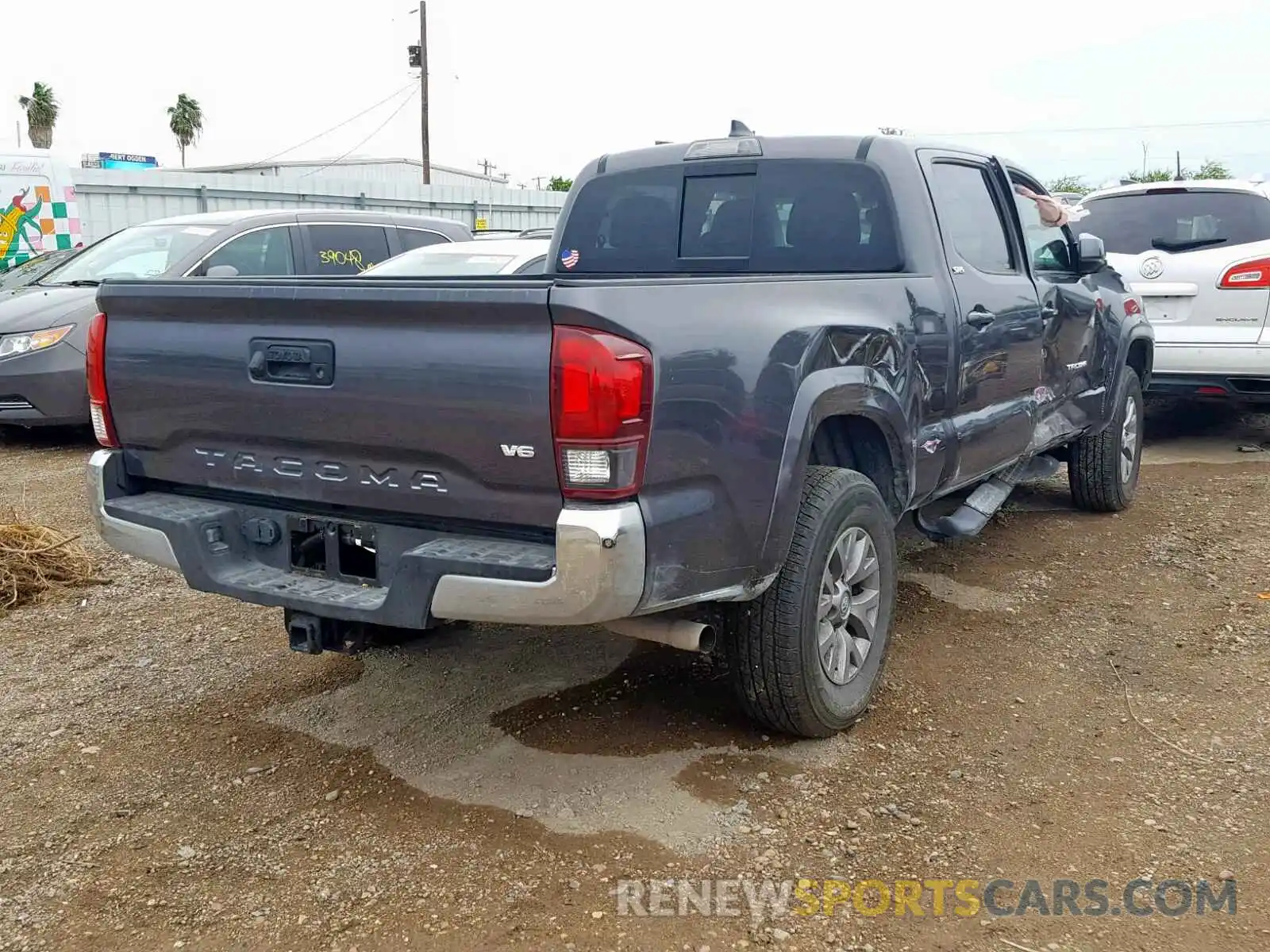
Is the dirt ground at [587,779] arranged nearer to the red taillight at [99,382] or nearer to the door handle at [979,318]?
the red taillight at [99,382]

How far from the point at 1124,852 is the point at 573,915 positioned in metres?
1.43

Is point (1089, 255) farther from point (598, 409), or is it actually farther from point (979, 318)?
point (598, 409)

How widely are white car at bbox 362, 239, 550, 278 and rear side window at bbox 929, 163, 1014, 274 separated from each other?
11.7ft

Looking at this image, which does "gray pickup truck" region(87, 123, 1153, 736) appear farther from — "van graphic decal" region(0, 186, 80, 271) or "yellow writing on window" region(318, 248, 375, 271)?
"van graphic decal" region(0, 186, 80, 271)

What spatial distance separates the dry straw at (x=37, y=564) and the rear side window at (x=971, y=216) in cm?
405

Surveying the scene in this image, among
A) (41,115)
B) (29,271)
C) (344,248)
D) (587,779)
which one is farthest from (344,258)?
(41,115)

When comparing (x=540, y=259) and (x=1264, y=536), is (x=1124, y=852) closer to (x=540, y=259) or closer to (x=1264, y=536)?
(x=1264, y=536)

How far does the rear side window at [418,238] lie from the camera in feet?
32.3

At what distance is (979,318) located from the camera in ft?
14.3

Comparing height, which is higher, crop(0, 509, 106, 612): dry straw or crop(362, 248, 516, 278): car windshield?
crop(362, 248, 516, 278): car windshield

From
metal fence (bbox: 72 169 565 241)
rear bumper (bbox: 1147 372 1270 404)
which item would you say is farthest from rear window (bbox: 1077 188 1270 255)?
metal fence (bbox: 72 169 565 241)

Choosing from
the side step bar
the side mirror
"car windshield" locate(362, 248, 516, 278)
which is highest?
"car windshield" locate(362, 248, 516, 278)

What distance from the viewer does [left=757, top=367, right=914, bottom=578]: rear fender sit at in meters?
3.14

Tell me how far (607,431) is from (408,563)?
64 cm
